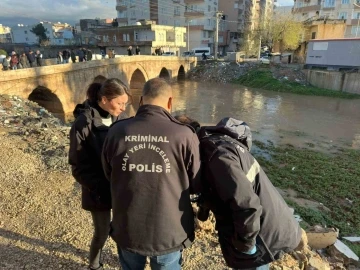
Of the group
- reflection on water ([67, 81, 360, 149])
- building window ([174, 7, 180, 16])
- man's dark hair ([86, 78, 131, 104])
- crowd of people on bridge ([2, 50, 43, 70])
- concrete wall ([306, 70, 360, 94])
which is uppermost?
building window ([174, 7, 180, 16])

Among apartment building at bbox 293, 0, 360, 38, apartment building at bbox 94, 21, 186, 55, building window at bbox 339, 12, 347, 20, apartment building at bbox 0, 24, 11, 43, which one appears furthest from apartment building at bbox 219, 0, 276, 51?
apartment building at bbox 0, 24, 11, 43

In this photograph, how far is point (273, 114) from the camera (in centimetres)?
1789

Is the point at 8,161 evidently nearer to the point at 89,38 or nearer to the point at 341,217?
the point at 341,217

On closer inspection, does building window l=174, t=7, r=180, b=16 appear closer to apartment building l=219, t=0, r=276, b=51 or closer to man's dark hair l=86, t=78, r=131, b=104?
apartment building l=219, t=0, r=276, b=51

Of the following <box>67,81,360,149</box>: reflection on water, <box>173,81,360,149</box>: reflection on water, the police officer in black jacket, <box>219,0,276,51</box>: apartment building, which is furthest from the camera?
<box>219,0,276,51</box>: apartment building

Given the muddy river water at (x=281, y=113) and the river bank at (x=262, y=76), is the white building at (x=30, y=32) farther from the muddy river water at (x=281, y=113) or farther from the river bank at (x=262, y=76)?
the muddy river water at (x=281, y=113)

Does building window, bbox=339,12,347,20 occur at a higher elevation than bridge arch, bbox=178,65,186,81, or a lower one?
higher

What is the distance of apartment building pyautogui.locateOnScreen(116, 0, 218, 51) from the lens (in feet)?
154

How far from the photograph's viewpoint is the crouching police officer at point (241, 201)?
159cm

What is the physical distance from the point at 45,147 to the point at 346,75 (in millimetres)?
23971

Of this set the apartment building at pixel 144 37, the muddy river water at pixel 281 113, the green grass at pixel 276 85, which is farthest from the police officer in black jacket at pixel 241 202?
the apartment building at pixel 144 37

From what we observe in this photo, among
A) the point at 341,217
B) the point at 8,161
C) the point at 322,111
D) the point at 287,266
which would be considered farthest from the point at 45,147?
the point at 322,111

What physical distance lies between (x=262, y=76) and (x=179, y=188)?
28932mm

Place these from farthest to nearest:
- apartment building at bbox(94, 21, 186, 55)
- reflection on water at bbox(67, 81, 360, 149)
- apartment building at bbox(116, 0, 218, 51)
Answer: apartment building at bbox(116, 0, 218, 51), apartment building at bbox(94, 21, 186, 55), reflection on water at bbox(67, 81, 360, 149)
